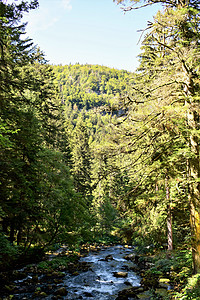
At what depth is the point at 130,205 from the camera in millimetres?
6254

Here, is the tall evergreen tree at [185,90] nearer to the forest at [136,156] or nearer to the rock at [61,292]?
the forest at [136,156]

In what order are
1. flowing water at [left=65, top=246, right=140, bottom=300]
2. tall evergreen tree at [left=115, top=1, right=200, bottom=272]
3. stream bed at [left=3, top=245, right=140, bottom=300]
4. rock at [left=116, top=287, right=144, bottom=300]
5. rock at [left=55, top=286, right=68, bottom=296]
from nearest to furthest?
tall evergreen tree at [left=115, top=1, right=200, bottom=272]
rock at [left=116, top=287, right=144, bottom=300]
stream bed at [left=3, top=245, right=140, bottom=300]
rock at [left=55, top=286, right=68, bottom=296]
flowing water at [left=65, top=246, right=140, bottom=300]

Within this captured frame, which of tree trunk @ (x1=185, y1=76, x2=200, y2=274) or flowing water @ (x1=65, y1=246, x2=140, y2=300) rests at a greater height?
tree trunk @ (x1=185, y1=76, x2=200, y2=274)

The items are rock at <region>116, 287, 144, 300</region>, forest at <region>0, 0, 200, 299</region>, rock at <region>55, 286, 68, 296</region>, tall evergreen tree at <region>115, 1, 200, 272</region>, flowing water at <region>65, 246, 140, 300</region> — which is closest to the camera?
tall evergreen tree at <region>115, 1, 200, 272</region>

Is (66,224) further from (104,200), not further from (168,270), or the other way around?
(104,200)

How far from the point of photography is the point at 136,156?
8.08 metres

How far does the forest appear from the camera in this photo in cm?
485

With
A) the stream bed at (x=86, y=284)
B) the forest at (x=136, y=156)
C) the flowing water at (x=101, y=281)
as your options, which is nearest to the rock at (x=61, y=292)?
the stream bed at (x=86, y=284)

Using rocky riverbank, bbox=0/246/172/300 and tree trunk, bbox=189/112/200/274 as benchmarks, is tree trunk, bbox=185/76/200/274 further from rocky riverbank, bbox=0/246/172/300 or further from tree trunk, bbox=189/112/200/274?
rocky riverbank, bbox=0/246/172/300

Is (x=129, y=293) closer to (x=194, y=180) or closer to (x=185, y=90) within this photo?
(x=194, y=180)

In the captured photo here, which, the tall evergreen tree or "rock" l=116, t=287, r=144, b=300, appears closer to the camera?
the tall evergreen tree

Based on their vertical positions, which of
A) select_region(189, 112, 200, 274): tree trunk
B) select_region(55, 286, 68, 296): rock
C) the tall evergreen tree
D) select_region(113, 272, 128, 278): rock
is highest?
the tall evergreen tree

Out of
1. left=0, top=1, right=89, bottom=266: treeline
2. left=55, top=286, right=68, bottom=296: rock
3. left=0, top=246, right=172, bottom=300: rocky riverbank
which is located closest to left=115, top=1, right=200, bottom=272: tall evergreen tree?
left=0, top=246, right=172, bottom=300: rocky riverbank

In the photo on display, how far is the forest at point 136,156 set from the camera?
15.9 ft
